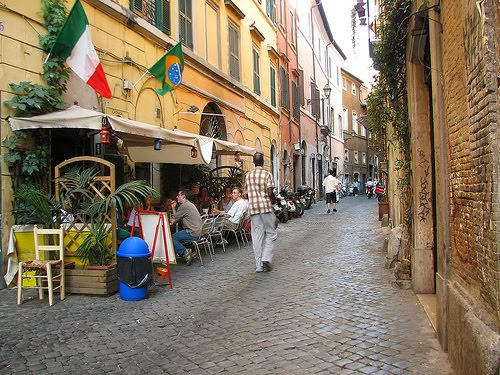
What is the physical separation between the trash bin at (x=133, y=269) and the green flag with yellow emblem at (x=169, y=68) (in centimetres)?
432

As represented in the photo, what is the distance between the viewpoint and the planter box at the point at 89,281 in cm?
605

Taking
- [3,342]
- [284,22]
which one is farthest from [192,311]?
[284,22]

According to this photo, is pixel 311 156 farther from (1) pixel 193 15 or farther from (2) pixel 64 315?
(2) pixel 64 315

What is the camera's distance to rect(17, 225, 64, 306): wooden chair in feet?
18.6

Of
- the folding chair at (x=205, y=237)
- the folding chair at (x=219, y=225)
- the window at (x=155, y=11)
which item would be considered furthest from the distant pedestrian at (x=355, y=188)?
the folding chair at (x=205, y=237)

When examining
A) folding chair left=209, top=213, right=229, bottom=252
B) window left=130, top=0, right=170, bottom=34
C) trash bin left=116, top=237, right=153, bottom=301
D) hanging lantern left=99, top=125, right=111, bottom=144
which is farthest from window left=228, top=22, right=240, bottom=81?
trash bin left=116, top=237, right=153, bottom=301

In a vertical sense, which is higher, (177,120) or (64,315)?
(177,120)

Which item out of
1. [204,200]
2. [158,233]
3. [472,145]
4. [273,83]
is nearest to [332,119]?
[273,83]

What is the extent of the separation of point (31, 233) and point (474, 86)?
18.1 ft

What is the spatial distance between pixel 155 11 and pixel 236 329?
344 inches

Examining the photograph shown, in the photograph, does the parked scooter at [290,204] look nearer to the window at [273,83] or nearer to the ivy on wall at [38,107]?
the window at [273,83]

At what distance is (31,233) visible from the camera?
251 inches

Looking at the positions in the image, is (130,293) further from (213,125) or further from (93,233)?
(213,125)

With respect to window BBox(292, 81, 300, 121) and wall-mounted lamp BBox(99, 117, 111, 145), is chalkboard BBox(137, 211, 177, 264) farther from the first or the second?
window BBox(292, 81, 300, 121)
